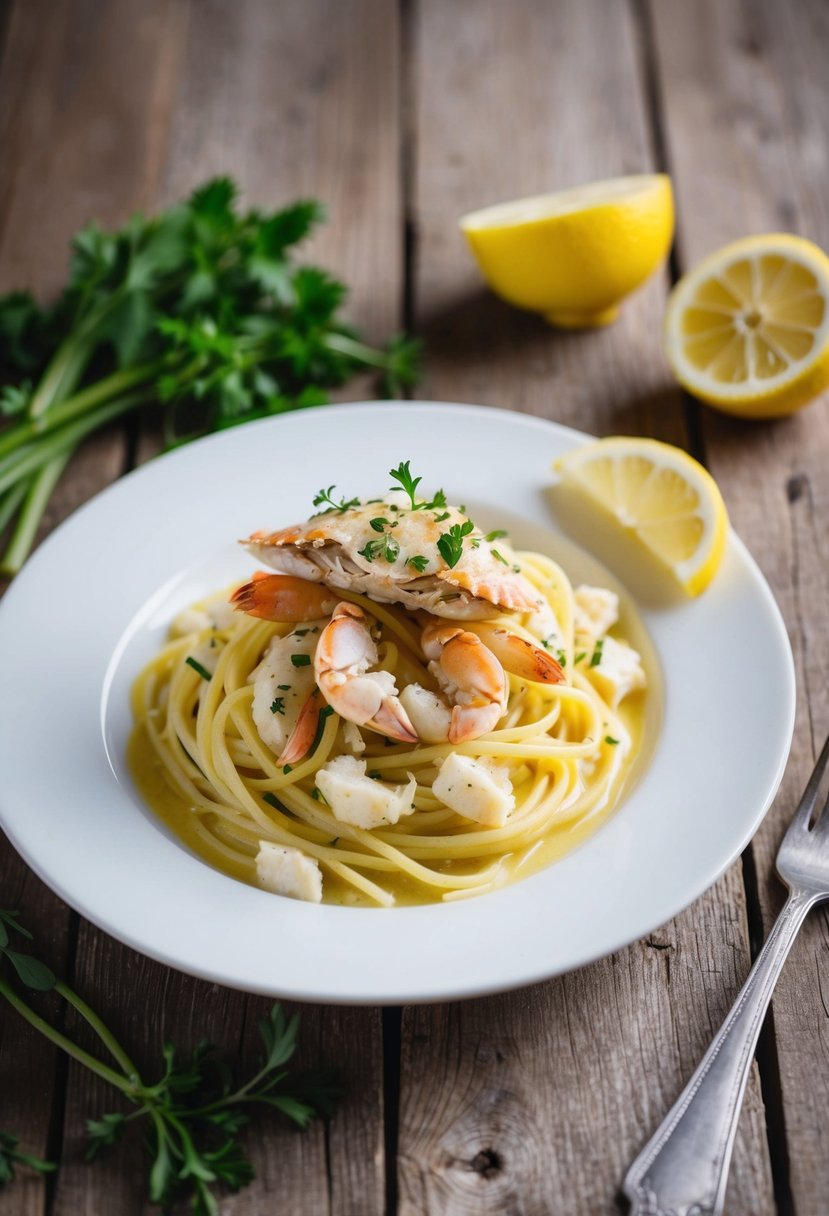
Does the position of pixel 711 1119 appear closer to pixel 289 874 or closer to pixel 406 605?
pixel 289 874

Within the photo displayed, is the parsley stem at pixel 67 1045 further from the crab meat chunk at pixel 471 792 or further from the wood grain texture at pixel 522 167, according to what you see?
the wood grain texture at pixel 522 167

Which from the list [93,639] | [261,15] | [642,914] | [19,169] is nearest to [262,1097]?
[642,914]

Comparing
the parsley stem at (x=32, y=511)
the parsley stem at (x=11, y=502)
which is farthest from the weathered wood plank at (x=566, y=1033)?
the parsley stem at (x=11, y=502)

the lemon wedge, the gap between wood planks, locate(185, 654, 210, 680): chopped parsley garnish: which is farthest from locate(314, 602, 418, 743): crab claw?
the lemon wedge

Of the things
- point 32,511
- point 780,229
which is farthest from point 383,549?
point 780,229

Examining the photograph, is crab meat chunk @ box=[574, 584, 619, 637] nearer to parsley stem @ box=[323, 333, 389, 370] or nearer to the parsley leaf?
the parsley leaf

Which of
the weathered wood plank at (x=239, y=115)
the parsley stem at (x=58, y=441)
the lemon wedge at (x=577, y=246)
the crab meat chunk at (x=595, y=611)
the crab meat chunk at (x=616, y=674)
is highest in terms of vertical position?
the weathered wood plank at (x=239, y=115)
